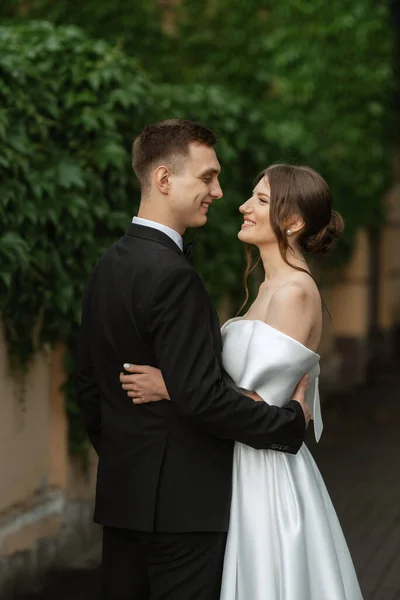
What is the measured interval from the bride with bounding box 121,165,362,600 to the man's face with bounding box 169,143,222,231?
239 mm

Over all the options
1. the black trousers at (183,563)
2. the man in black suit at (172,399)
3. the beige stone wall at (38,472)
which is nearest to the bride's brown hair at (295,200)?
the man in black suit at (172,399)

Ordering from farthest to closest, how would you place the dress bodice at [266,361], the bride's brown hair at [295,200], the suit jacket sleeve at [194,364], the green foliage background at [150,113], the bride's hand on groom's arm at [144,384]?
the green foliage background at [150,113]
the bride's brown hair at [295,200]
the dress bodice at [266,361]
the bride's hand on groom's arm at [144,384]
the suit jacket sleeve at [194,364]

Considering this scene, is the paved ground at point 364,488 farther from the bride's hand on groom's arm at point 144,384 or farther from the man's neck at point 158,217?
the man's neck at point 158,217

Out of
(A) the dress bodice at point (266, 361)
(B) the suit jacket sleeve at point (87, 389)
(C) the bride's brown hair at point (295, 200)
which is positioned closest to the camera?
(A) the dress bodice at point (266, 361)

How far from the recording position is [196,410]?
2537 mm

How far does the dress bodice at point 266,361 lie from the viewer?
9.05 ft

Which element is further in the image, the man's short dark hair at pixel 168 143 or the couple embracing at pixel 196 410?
the man's short dark hair at pixel 168 143

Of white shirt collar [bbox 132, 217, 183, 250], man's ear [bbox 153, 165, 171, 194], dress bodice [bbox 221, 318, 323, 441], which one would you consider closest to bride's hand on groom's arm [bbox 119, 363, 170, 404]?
dress bodice [bbox 221, 318, 323, 441]

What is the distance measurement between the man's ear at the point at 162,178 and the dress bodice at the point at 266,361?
0.47m

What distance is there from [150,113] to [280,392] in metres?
2.71

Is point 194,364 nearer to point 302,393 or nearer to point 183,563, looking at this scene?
point 302,393

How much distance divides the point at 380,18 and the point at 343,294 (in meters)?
3.78

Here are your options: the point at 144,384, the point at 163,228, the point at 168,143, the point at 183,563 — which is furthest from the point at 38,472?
the point at 168,143

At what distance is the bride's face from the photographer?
2.91 m
